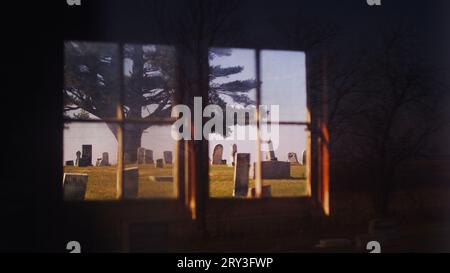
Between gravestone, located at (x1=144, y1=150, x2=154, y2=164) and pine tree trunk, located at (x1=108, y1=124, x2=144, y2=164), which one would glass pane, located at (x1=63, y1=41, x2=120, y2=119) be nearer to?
pine tree trunk, located at (x1=108, y1=124, x2=144, y2=164)

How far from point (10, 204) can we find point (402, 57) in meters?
2.47

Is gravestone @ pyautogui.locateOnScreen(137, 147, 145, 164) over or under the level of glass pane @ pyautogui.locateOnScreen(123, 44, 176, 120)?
under

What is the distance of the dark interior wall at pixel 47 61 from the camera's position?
3186 mm

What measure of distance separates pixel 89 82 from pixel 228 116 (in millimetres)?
816

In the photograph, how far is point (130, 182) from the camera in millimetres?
3195

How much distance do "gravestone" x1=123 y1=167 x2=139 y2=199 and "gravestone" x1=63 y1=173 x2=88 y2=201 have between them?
224mm

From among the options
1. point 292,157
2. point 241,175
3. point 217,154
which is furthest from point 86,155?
point 292,157

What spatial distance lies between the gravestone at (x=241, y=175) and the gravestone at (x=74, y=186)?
33.8 inches

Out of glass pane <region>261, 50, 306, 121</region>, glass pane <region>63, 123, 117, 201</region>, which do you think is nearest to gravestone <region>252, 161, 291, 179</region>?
glass pane <region>261, 50, 306, 121</region>

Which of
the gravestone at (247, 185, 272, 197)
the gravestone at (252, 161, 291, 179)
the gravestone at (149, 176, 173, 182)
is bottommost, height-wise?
the gravestone at (247, 185, 272, 197)

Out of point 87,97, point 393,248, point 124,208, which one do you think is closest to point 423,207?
point 393,248

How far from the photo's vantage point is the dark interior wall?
319cm

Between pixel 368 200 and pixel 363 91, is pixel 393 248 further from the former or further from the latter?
pixel 363 91

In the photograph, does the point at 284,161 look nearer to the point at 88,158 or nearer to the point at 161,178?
the point at 161,178
